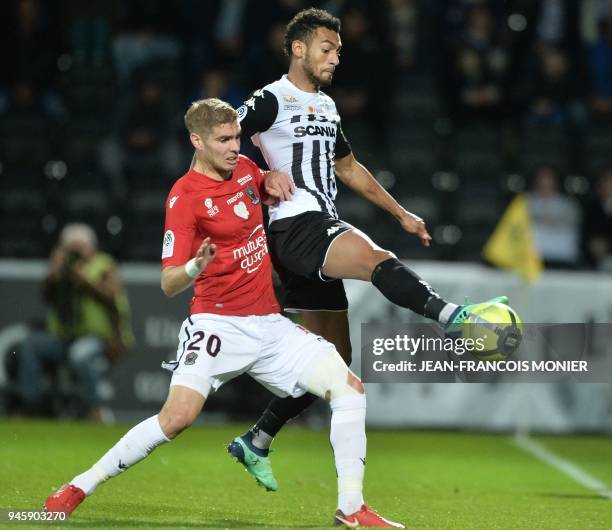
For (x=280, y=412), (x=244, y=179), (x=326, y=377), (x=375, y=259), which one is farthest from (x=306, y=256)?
(x=280, y=412)

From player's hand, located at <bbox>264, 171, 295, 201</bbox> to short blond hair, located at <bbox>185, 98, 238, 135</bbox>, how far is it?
1.58 ft

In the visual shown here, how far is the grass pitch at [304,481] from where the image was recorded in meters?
6.89

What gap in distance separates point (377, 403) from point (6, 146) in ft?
16.7

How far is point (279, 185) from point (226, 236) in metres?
0.47

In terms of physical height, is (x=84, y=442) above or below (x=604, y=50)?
below

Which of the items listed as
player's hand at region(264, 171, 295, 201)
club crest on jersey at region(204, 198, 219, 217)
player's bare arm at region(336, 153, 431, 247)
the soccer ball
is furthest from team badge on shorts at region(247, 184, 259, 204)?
the soccer ball

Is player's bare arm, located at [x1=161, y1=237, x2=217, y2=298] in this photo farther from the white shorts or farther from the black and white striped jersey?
the black and white striped jersey

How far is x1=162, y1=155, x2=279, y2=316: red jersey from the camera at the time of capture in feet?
20.9

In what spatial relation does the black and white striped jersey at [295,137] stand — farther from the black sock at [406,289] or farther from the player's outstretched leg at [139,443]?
the player's outstretched leg at [139,443]

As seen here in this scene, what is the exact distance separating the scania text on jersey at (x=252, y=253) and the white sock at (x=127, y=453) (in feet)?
2.80

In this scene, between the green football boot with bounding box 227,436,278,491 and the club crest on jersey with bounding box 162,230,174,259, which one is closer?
the club crest on jersey with bounding box 162,230,174,259

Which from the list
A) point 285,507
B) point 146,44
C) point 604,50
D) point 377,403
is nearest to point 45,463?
point 285,507

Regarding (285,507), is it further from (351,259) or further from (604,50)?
(604,50)

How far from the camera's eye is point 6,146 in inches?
591
